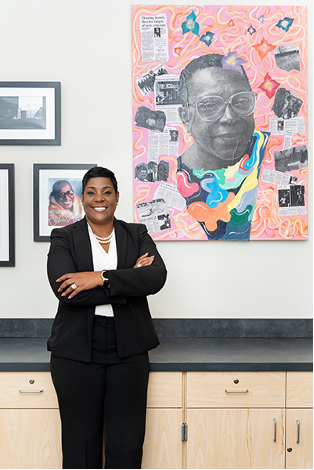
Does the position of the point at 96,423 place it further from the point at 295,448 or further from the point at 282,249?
the point at 282,249

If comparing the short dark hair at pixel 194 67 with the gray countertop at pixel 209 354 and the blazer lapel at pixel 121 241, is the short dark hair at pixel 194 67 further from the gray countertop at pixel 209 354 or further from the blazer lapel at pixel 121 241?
the gray countertop at pixel 209 354

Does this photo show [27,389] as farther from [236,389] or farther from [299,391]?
[299,391]

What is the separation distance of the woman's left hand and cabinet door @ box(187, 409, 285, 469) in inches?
31.3

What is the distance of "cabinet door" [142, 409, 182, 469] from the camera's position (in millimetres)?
1944

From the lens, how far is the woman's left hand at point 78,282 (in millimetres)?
1718

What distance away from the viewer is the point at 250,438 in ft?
6.37

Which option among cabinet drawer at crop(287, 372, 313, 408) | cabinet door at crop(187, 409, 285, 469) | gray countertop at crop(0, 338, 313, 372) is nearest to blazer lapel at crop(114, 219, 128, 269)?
gray countertop at crop(0, 338, 313, 372)

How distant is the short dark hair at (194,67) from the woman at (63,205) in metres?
0.87

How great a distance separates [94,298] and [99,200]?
452 millimetres

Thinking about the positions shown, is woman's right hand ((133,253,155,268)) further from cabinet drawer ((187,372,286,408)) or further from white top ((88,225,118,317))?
cabinet drawer ((187,372,286,408))

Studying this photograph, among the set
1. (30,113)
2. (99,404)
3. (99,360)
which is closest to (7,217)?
(30,113)

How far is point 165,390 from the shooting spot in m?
1.94

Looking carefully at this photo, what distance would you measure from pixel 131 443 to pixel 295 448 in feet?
2.66

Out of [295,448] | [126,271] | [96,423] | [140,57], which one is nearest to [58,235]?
[126,271]
